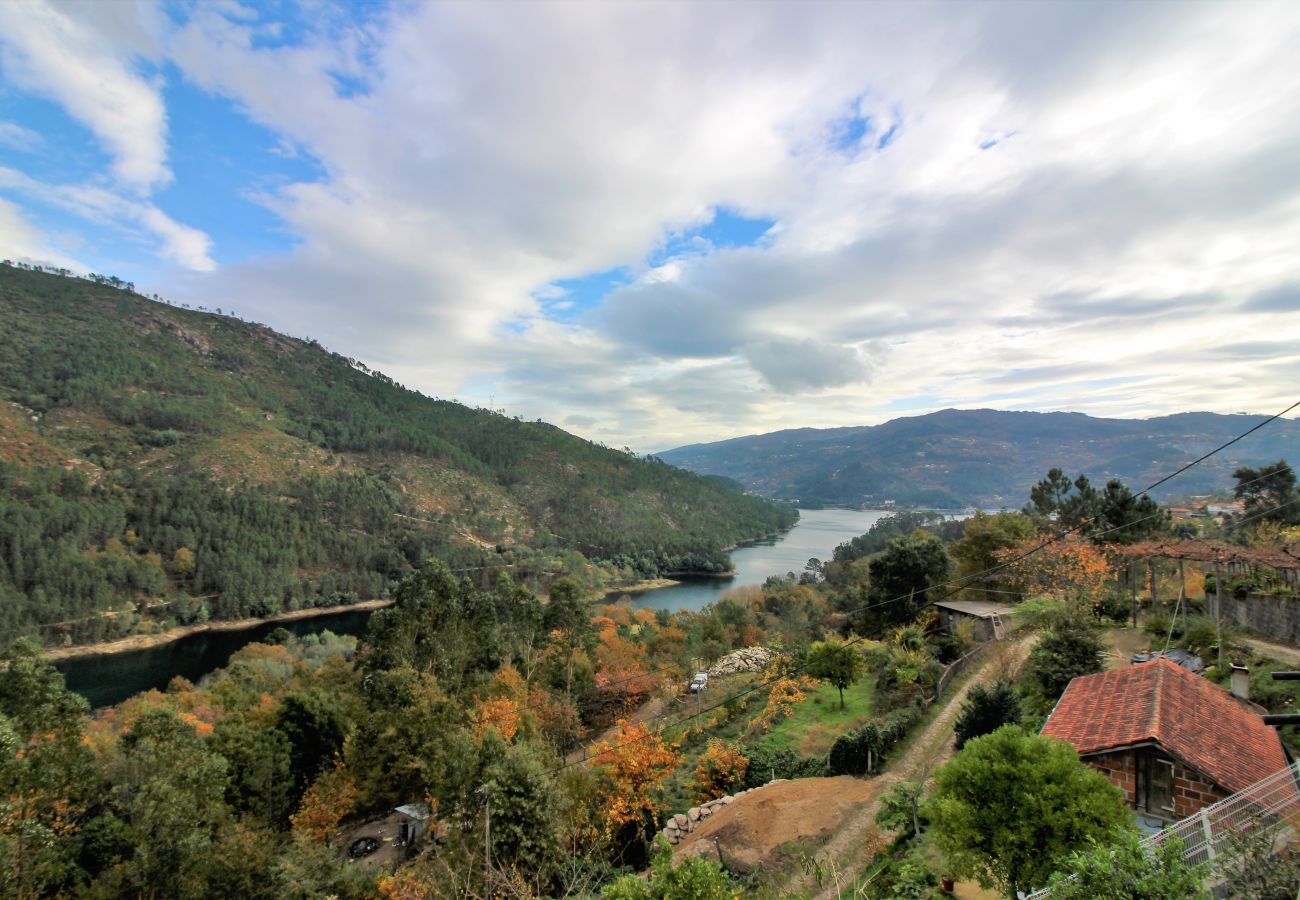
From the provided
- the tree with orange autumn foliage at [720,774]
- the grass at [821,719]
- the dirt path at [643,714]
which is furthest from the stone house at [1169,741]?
the dirt path at [643,714]

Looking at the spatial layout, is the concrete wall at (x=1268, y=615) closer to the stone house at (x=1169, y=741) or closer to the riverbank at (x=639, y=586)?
the stone house at (x=1169, y=741)

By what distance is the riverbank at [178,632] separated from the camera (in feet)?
168

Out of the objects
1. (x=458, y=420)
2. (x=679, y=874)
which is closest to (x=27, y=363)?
(x=458, y=420)

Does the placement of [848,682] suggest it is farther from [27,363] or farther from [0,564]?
[27,363]

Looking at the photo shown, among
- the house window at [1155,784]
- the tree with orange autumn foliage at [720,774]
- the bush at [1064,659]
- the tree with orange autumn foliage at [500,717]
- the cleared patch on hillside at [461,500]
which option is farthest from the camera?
the cleared patch on hillside at [461,500]

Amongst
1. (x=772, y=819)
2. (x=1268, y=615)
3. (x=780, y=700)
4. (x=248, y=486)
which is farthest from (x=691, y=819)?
(x=248, y=486)

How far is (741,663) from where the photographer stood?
27.0 m

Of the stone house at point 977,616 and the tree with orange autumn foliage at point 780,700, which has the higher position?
the stone house at point 977,616

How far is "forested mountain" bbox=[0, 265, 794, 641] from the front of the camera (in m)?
63.3

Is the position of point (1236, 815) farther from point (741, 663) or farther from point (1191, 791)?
point (741, 663)

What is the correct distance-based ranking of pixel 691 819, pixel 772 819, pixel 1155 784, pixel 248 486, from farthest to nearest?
pixel 248 486, pixel 691 819, pixel 772 819, pixel 1155 784

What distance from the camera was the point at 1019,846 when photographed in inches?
247

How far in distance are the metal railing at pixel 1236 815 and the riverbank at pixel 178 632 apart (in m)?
67.4

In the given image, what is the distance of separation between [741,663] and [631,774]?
546 inches
